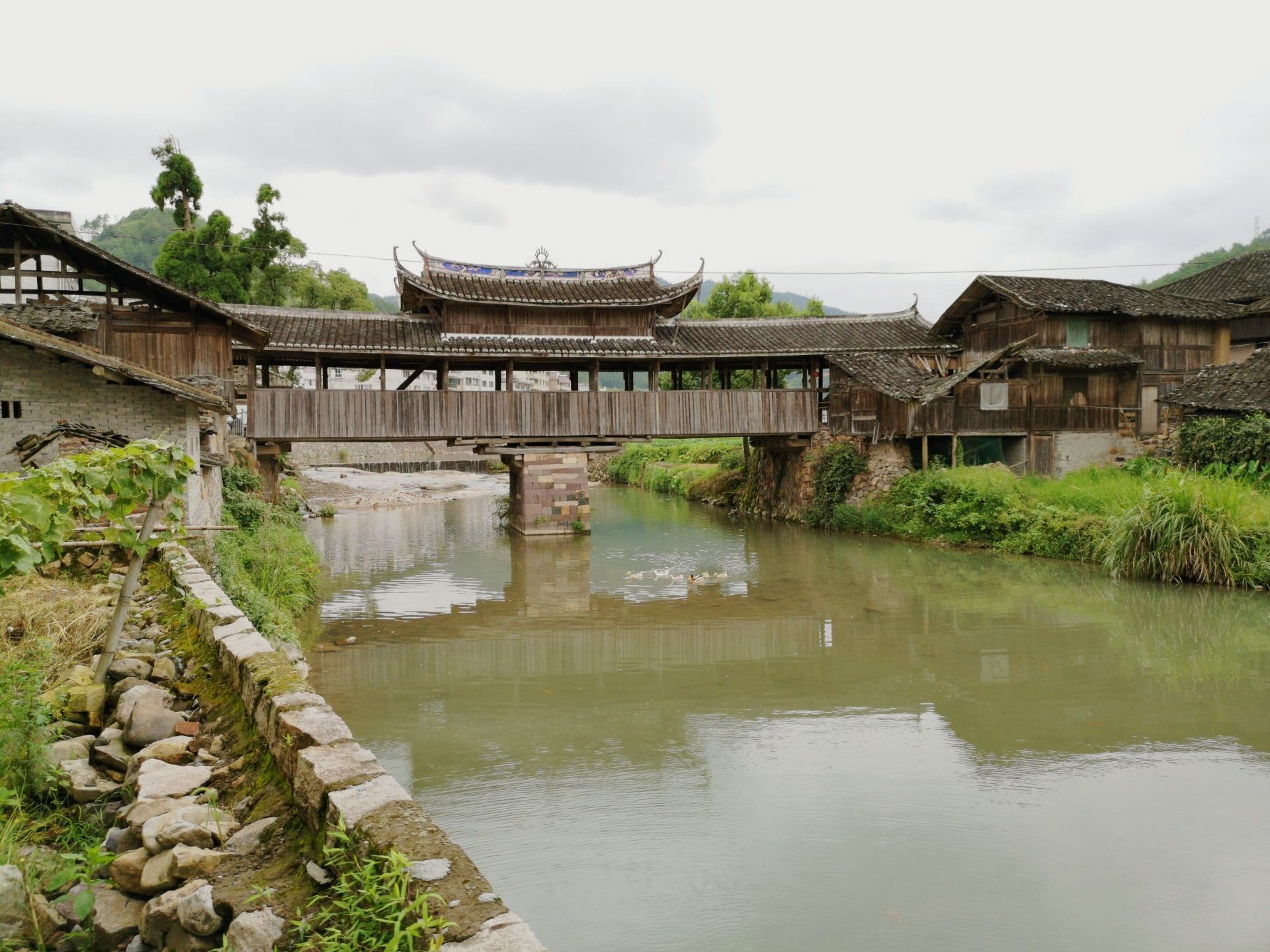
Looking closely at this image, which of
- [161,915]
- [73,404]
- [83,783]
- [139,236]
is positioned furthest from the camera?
[139,236]

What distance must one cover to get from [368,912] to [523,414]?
1705cm

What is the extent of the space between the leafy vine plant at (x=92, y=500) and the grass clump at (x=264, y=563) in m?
2.35

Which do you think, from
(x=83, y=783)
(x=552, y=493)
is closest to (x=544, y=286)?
(x=552, y=493)

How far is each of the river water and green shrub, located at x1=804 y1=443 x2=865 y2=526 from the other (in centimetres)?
703

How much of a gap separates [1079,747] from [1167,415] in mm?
16141

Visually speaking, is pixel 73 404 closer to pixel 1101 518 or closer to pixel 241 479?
pixel 241 479

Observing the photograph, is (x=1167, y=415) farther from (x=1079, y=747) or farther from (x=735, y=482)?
(x=1079, y=747)

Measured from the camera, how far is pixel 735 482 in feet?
92.3

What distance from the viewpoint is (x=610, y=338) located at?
20312 mm

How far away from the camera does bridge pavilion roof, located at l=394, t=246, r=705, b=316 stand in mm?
19141

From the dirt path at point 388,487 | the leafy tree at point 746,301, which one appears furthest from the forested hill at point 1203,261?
the dirt path at point 388,487

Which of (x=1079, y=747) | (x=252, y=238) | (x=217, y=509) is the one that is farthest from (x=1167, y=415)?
(x=252, y=238)

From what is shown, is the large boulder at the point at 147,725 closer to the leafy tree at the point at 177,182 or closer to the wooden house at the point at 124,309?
the wooden house at the point at 124,309

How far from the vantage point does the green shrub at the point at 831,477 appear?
2053cm
